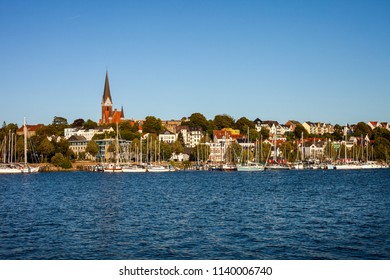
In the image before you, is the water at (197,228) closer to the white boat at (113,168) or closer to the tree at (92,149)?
the white boat at (113,168)

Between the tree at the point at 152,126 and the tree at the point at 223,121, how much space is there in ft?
63.9

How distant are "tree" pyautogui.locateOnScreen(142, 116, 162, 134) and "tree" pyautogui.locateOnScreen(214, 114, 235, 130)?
19477 mm

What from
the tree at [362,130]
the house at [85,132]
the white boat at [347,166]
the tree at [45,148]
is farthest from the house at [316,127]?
the tree at [45,148]

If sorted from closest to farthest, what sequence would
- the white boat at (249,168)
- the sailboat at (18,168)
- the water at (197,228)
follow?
the water at (197,228), the sailboat at (18,168), the white boat at (249,168)

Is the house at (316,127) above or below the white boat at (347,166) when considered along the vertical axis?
above

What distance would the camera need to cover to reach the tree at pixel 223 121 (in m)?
144

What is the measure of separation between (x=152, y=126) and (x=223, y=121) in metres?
23.0

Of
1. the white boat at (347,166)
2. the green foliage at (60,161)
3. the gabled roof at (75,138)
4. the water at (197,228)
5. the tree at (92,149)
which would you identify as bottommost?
the water at (197,228)

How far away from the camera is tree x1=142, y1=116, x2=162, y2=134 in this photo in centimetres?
12800

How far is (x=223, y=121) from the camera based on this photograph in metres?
144

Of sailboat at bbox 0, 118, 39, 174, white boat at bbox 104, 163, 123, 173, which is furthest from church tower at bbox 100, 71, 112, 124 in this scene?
sailboat at bbox 0, 118, 39, 174

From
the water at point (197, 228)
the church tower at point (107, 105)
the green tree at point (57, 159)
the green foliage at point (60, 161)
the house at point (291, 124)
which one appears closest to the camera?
the water at point (197, 228)

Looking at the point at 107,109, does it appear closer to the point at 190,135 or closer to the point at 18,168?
the point at 190,135
